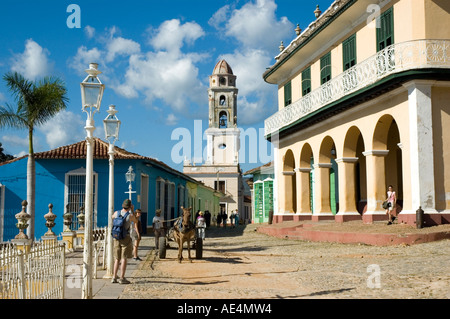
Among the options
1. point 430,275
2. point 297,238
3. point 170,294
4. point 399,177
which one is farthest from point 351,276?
point 399,177

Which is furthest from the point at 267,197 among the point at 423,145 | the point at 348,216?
the point at 423,145

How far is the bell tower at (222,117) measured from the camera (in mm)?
63438

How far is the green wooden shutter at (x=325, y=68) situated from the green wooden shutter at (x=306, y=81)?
1397mm

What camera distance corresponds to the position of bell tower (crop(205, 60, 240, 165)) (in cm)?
6344

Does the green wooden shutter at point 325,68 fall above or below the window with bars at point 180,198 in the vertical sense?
above

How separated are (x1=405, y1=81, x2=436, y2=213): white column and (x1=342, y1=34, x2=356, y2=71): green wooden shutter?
4.87 meters

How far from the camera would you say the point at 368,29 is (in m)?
18.7

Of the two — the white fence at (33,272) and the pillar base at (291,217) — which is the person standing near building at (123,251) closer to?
the white fence at (33,272)

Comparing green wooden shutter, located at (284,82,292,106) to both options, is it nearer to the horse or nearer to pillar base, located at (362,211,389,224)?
pillar base, located at (362,211,389,224)

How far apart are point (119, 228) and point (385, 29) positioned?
11526mm

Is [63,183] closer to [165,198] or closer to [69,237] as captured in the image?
[69,237]

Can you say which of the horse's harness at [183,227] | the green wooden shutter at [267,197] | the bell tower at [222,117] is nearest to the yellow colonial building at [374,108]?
the horse's harness at [183,227]

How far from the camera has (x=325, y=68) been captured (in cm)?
2238
